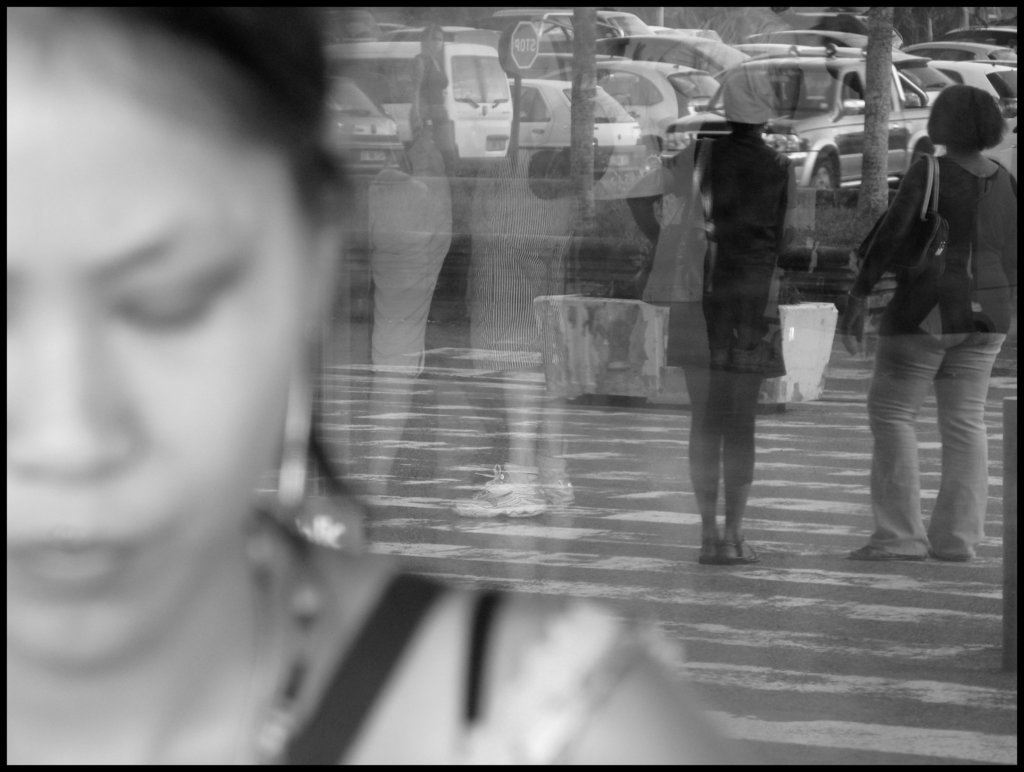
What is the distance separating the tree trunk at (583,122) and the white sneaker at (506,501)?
4.00 feet

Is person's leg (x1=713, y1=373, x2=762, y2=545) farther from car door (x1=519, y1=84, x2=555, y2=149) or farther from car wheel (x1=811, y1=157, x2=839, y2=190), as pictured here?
car wheel (x1=811, y1=157, x2=839, y2=190)

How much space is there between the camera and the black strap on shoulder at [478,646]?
0.84 meters

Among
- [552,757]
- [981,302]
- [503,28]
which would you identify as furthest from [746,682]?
[552,757]

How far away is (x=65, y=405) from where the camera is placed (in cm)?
71

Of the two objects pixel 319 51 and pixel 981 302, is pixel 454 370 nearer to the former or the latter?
pixel 981 302

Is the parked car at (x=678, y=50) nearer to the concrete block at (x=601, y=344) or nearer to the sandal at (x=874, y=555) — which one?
the concrete block at (x=601, y=344)

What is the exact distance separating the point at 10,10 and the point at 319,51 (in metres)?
0.15

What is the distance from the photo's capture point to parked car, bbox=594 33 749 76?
6527 millimetres

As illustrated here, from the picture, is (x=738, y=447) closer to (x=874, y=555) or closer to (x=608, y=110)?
(x=874, y=555)

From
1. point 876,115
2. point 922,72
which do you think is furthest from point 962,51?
point 876,115

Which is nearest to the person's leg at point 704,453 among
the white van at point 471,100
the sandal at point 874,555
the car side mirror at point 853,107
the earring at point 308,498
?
the sandal at point 874,555

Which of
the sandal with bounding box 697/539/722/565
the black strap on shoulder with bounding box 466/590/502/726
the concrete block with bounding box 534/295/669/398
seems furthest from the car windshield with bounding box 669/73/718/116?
the black strap on shoulder with bounding box 466/590/502/726

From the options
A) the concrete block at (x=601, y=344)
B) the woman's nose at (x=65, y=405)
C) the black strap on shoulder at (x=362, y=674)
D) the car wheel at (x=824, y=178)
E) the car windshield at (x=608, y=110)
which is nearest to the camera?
the woman's nose at (x=65, y=405)

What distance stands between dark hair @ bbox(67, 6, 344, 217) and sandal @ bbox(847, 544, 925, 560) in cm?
540
